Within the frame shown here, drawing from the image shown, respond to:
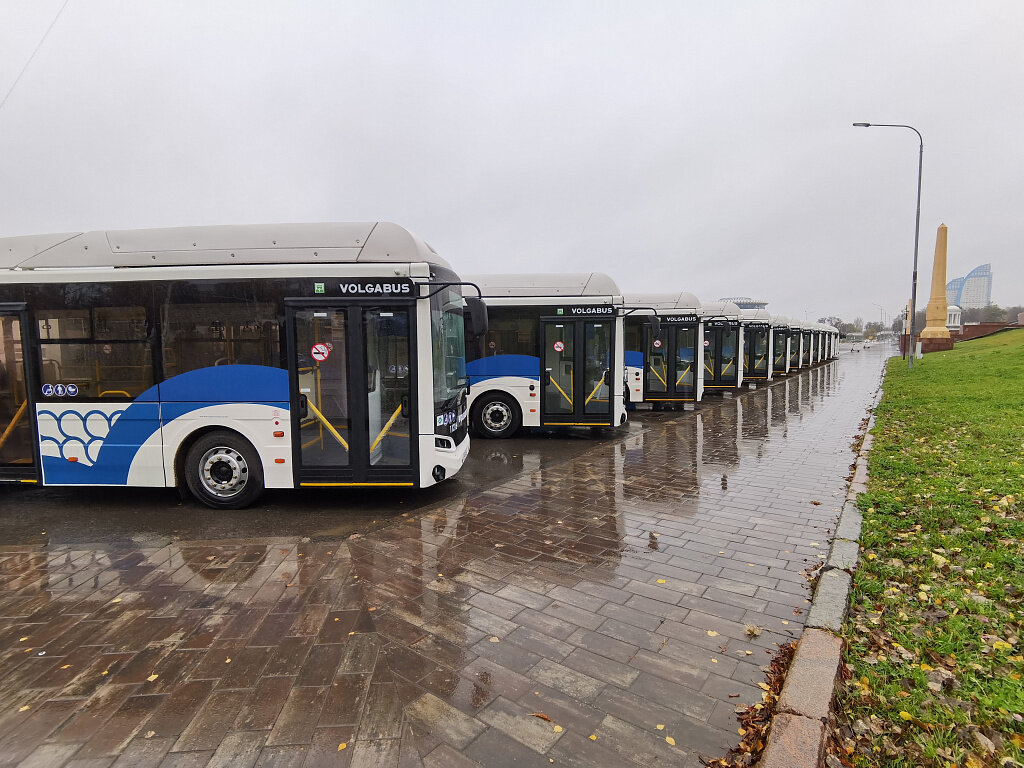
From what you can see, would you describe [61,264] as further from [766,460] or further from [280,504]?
[766,460]

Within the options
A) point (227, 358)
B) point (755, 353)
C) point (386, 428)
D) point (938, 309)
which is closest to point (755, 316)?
point (755, 353)

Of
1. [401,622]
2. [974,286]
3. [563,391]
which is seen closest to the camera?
[401,622]

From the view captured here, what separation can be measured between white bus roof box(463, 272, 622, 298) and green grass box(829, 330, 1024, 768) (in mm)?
5813

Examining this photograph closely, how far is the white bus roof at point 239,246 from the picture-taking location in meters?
6.87

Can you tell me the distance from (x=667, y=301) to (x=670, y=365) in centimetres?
207

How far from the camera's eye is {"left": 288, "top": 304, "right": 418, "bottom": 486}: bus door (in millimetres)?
6832

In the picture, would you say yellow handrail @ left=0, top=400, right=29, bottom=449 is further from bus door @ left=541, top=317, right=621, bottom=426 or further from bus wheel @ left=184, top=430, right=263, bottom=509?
bus door @ left=541, top=317, right=621, bottom=426

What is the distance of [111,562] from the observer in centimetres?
548

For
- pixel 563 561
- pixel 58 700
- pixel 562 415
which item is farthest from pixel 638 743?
pixel 562 415

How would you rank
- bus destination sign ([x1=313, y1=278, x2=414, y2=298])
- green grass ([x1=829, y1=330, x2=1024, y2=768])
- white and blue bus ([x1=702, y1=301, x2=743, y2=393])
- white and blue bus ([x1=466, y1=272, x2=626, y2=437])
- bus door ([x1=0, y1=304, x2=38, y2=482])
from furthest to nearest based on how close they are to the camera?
white and blue bus ([x1=702, y1=301, x2=743, y2=393])
white and blue bus ([x1=466, y1=272, x2=626, y2=437])
bus door ([x1=0, y1=304, x2=38, y2=482])
bus destination sign ([x1=313, y1=278, x2=414, y2=298])
green grass ([x1=829, y1=330, x2=1024, y2=768])

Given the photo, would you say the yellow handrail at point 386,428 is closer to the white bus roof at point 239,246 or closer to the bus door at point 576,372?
the white bus roof at point 239,246

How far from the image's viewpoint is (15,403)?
7129 mm

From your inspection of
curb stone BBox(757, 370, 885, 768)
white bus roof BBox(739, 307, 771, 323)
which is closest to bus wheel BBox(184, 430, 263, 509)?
curb stone BBox(757, 370, 885, 768)

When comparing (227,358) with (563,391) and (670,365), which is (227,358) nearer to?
(563,391)
